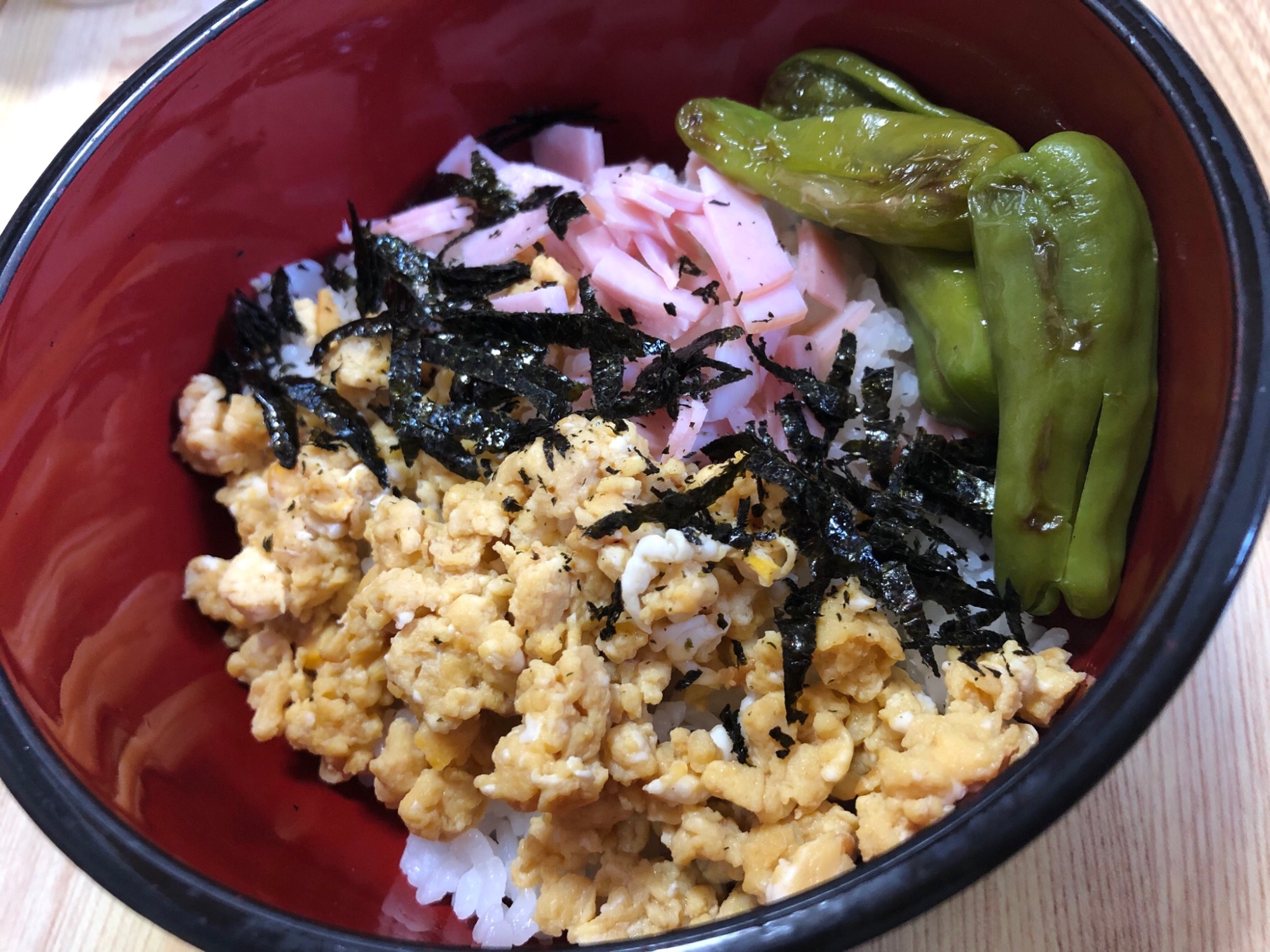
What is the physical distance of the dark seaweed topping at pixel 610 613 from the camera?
1.10 meters

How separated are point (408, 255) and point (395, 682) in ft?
2.32

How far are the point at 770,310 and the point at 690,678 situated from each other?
1.82 feet

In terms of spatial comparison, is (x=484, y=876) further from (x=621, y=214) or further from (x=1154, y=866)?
(x=621, y=214)

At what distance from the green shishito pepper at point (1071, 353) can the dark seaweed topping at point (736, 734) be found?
1.38ft

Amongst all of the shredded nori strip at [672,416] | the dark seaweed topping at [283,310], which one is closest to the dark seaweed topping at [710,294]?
the shredded nori strip at [672,416]

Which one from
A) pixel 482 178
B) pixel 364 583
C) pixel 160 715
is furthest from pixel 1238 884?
pixel 482 178

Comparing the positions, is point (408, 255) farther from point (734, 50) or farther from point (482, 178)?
point (734, 50)

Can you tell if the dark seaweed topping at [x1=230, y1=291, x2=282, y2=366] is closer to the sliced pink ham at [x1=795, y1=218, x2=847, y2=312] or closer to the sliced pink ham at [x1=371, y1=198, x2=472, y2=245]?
the sliced pink ham at [x1=371, y1=198, x2=472, y2=245]

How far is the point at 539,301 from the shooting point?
4.54 ft

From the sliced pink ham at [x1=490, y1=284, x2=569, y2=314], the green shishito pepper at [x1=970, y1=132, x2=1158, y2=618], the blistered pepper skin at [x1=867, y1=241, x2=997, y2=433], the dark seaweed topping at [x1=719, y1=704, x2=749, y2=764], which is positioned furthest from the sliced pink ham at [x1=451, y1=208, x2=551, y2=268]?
the dark seaweed topping at [x1=719, y1=704, x2=749, y2=764]

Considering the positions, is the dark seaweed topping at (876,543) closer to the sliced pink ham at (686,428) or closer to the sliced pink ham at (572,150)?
the sliced pink ham at (686,428)

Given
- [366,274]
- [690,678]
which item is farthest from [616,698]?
[366,274]

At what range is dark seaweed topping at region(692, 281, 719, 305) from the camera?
138cm

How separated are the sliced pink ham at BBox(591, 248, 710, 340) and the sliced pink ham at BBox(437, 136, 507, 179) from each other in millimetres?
380
